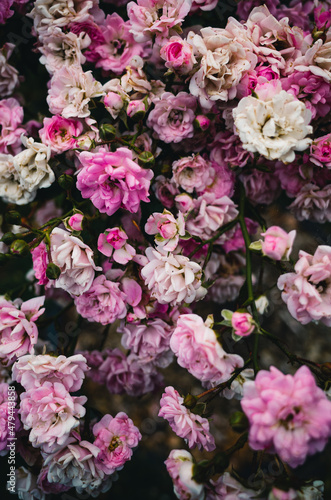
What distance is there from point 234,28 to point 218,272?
0.58 m

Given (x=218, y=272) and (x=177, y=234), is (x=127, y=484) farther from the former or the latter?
(x=177, y=234)

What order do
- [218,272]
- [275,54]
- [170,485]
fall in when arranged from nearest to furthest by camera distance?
[275,54]
[218,272]
[170,485]

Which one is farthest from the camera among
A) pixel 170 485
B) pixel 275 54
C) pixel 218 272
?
pixel 170 485

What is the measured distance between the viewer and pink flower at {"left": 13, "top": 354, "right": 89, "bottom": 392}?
2.50 feet

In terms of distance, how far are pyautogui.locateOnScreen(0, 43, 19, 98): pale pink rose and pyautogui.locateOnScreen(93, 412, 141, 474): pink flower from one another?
2.65ft

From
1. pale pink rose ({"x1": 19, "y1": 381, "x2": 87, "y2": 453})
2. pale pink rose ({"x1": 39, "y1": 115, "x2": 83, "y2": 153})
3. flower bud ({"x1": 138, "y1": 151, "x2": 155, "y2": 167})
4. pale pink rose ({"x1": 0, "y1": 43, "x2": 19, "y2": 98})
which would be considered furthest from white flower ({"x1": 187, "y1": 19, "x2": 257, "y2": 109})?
pale pink rose ({"x1": 19, "y1": 381, "x2": 87, "y2": 453})

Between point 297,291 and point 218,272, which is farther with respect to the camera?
point 218,272

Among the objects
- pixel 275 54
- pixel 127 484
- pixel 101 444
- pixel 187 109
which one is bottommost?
pixel 127 484

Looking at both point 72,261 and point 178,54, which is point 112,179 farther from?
point 178,54

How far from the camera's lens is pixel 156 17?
87 centimetres

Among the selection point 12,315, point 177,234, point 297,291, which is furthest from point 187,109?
point 12,315

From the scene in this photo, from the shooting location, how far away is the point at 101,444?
0.82 meters

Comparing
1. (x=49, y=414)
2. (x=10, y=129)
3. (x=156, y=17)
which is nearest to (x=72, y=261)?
(x=49, y=414)

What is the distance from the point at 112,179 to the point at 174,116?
0.22 meters
